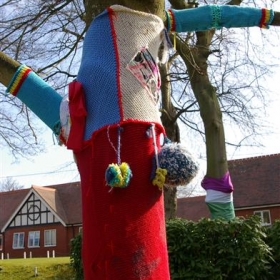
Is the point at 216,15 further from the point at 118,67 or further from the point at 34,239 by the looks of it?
the point at 34,239

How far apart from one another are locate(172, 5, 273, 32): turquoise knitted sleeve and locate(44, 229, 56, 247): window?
31.1 metres

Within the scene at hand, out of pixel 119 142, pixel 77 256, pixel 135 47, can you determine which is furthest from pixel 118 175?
pixel 77 256

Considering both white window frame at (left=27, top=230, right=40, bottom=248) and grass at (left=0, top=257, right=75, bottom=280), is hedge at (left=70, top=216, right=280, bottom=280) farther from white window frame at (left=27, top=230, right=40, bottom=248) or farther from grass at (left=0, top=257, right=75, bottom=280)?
white window frame at (left=27, top=230, right=40, bottom=248)

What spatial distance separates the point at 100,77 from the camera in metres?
1.82

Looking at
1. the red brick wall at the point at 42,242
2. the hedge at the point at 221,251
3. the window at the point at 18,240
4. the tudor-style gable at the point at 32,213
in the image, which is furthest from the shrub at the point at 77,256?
the window at the point at 18,240

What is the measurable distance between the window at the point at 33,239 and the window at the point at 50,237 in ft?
2.47

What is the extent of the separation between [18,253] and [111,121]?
33.3 meters

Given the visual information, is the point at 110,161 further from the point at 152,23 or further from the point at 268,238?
the point at 268,238

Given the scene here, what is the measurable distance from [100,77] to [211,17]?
0.78 m

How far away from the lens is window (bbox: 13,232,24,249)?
33.3m

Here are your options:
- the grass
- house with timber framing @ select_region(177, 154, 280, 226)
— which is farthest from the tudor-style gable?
the grass

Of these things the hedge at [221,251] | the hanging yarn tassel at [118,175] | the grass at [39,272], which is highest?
the hanging yarn tassel at [118,175]

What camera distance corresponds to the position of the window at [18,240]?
33.3m

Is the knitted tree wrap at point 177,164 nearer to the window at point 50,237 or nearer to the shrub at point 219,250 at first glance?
the shrub at point 219,250
